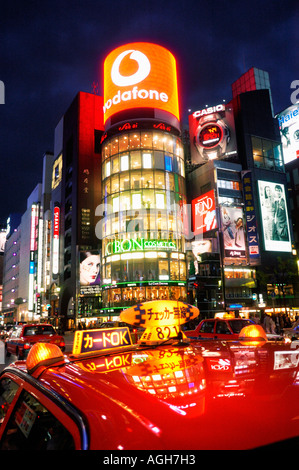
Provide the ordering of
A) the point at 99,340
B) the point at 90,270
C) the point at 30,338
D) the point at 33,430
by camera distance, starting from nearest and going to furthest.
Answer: the point at 33,430
the point at 99,340
the point at 30,338
the point at 90,270

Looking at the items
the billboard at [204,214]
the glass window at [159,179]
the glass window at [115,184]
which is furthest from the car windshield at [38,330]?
the billboard at [204,214]

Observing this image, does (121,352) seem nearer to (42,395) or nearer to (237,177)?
(42,395)

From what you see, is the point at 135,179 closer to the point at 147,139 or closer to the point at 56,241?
the point at 147,139

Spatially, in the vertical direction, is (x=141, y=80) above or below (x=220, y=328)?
above

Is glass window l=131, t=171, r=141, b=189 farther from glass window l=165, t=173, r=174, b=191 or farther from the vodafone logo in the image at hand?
the vodafone logo

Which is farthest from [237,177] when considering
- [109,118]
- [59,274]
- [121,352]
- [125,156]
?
[121,352]

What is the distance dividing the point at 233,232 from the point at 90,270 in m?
21.9

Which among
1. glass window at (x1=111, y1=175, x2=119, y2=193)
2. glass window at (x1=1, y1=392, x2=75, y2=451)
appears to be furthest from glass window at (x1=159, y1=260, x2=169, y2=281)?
glass window at (x1=1, y1=392, x2=75, y2=451)

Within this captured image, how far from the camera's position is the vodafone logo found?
49.0 m

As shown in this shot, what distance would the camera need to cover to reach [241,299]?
4559 centimetres

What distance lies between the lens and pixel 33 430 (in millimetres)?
1848

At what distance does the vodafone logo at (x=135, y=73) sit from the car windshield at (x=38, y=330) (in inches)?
1710

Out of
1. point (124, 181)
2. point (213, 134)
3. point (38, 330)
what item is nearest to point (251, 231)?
point (213, 134)

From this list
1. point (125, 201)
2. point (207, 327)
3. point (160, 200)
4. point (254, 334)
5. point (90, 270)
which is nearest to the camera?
point (254, 334)
